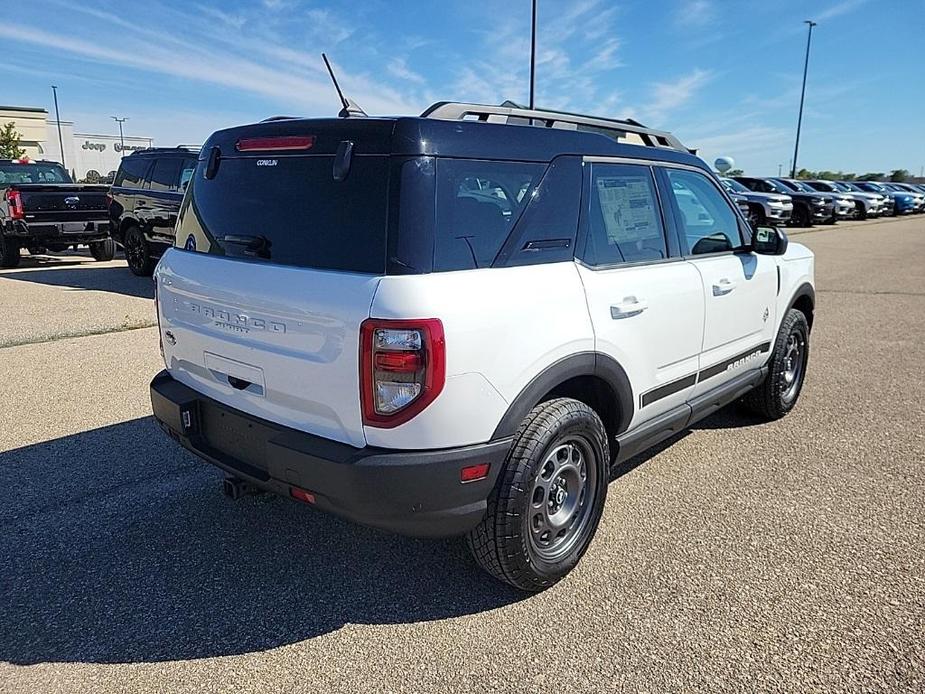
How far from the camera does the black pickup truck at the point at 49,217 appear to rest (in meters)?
11.8

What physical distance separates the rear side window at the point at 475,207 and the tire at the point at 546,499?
0.69m

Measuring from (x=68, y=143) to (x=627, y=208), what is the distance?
8075 cm

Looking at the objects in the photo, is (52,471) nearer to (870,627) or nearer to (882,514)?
(870,627)

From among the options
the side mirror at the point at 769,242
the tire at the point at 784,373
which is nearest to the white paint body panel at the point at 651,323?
the side mirror at the point at 769,242

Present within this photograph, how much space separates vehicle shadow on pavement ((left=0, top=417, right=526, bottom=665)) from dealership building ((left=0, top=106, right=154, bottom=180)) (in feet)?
218

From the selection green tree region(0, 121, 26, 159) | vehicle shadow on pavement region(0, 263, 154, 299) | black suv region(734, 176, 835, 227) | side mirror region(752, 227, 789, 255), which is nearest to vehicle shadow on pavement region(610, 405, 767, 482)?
side mirror region(752, 227, 789, 255)

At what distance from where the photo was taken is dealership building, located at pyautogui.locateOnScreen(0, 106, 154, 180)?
2566 inches

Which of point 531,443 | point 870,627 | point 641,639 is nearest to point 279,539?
point 531,443

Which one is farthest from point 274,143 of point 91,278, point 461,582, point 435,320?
point 91,278

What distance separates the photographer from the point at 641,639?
104 inches

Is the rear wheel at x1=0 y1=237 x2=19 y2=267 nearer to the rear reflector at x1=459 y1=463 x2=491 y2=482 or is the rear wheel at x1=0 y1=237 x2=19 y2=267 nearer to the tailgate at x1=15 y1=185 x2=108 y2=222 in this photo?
the tailgate at x1=15 y1=185 x2=108 y2=222

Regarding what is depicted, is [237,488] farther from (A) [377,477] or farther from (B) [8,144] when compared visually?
(B) [8,144]

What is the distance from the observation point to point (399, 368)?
237cm

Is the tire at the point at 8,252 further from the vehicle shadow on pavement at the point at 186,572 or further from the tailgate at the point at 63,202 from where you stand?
the vehicle shadow on pavement at the point at 186,572
